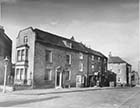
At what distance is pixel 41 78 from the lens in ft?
60.3

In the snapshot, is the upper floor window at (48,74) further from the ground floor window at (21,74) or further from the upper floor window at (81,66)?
the upper floor window at (81,66)

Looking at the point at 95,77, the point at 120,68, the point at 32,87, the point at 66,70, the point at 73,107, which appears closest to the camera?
the point at 73,107

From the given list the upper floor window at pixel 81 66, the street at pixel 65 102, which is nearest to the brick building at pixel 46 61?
the upper floor window at pixel 81 66

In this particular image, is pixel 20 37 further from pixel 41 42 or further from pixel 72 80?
pixel 72 80

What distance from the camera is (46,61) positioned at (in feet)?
63.2

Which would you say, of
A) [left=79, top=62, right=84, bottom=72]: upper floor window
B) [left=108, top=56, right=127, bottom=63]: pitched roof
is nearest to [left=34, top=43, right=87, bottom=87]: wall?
[left=79, top=62, right=84, bottom=72]: upper floor window

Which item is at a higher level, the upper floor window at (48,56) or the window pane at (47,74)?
the upper floor window at (48,56)

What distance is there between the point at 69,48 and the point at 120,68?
22.6 meters

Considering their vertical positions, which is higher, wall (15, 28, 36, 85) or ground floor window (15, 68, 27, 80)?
wall (15, 28, 36, 85)

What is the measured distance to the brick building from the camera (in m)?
18.0

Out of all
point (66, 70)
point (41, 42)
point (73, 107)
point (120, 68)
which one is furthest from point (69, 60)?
point (120, 68)

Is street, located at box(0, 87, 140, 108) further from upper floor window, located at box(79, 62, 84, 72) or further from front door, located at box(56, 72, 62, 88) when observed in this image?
upper floor window, located at box(79, 62, 84, 72)

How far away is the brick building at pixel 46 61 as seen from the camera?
18.0 m

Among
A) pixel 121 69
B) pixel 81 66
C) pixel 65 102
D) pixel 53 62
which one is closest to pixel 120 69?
pixel 121 69
